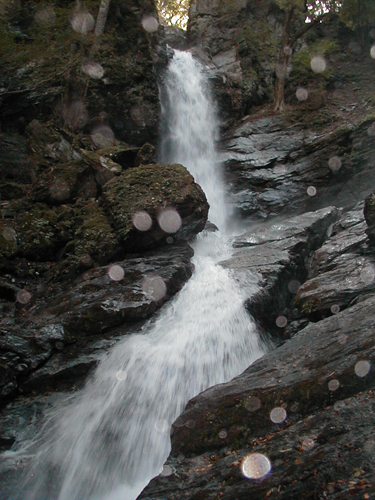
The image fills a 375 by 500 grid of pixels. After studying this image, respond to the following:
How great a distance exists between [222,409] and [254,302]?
3695 mm

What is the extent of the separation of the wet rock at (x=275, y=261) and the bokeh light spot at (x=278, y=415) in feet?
12.4

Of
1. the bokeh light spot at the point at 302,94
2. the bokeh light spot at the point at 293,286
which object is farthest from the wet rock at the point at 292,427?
the bokeh light spot at the point at 302,94

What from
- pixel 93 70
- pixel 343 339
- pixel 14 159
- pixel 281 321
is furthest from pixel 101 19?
pixel 343 339

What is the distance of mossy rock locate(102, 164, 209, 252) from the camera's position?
9367 mm

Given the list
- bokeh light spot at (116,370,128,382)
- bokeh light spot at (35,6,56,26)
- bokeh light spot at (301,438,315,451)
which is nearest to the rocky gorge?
bokeh light spot at (301,438,315,451)

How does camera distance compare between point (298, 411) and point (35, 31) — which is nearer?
point (298, 411)

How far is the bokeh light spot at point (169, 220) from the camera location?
9.47m

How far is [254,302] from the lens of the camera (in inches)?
321

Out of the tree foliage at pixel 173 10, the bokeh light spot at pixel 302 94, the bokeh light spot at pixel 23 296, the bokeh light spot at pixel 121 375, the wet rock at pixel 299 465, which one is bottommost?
the wet rock at pixel 299 465

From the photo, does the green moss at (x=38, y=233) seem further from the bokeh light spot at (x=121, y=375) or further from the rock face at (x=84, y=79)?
the rock face at (x=84, y=79)

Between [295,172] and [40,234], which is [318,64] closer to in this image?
[295,172]

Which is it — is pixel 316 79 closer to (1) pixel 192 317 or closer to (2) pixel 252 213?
(2) pixel 252 213


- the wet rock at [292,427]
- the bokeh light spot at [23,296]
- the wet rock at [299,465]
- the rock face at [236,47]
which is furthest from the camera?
the rock face at [236,47]

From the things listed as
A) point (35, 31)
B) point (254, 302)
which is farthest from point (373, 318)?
point (35, 31)
